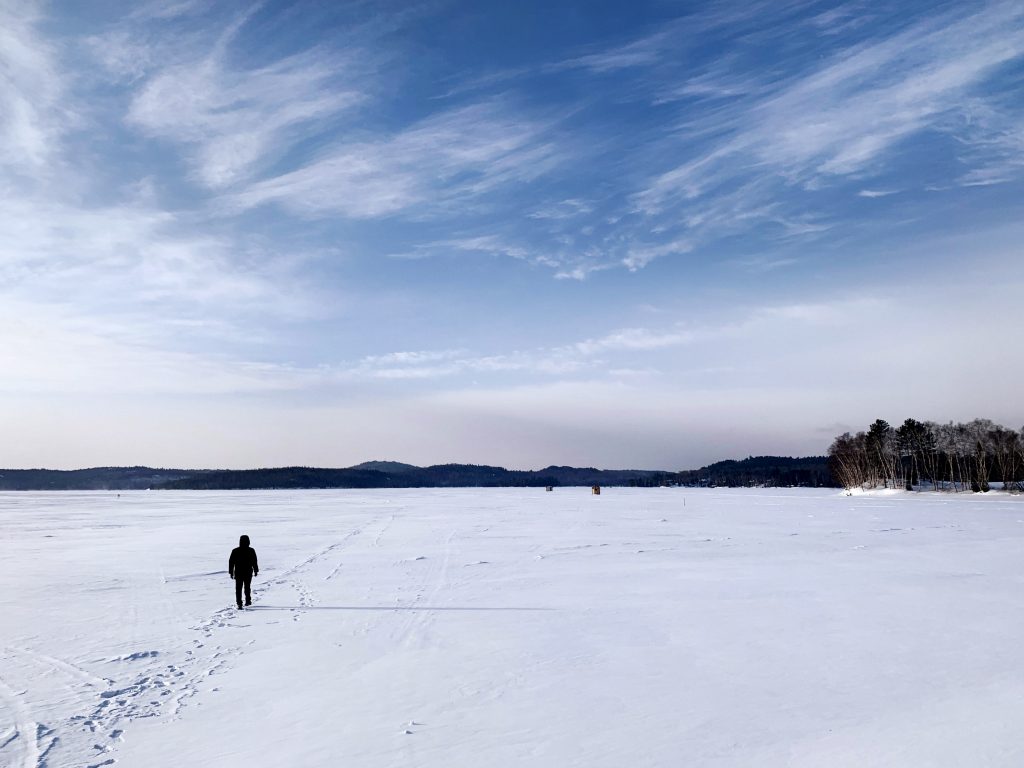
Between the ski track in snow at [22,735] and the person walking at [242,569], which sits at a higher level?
the person walking at [242,569]

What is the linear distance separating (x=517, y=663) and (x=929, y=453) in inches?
4123

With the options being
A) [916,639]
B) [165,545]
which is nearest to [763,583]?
[916,639]

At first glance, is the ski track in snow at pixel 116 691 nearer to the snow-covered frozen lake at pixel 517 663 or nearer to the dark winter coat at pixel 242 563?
the snow-covered frozen lake at pixel 517 663

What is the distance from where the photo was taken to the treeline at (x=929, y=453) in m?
85.2

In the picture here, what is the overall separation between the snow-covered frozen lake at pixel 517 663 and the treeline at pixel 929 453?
82343 mm

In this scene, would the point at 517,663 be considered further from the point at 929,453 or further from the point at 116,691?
the point at 929,453

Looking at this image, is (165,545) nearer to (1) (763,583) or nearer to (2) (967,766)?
(1) (763,583)

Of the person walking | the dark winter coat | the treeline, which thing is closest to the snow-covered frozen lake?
the person walking

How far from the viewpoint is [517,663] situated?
847 cm

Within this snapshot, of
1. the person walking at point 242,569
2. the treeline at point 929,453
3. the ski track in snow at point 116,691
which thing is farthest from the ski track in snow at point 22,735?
the treeline at point 929,453

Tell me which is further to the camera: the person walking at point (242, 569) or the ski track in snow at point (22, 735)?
the person walking at point (242, 569)

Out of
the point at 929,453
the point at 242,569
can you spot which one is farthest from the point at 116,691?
the point at 929,453

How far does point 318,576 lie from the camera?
15672 millimetres

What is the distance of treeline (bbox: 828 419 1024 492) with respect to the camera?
85188 mm
